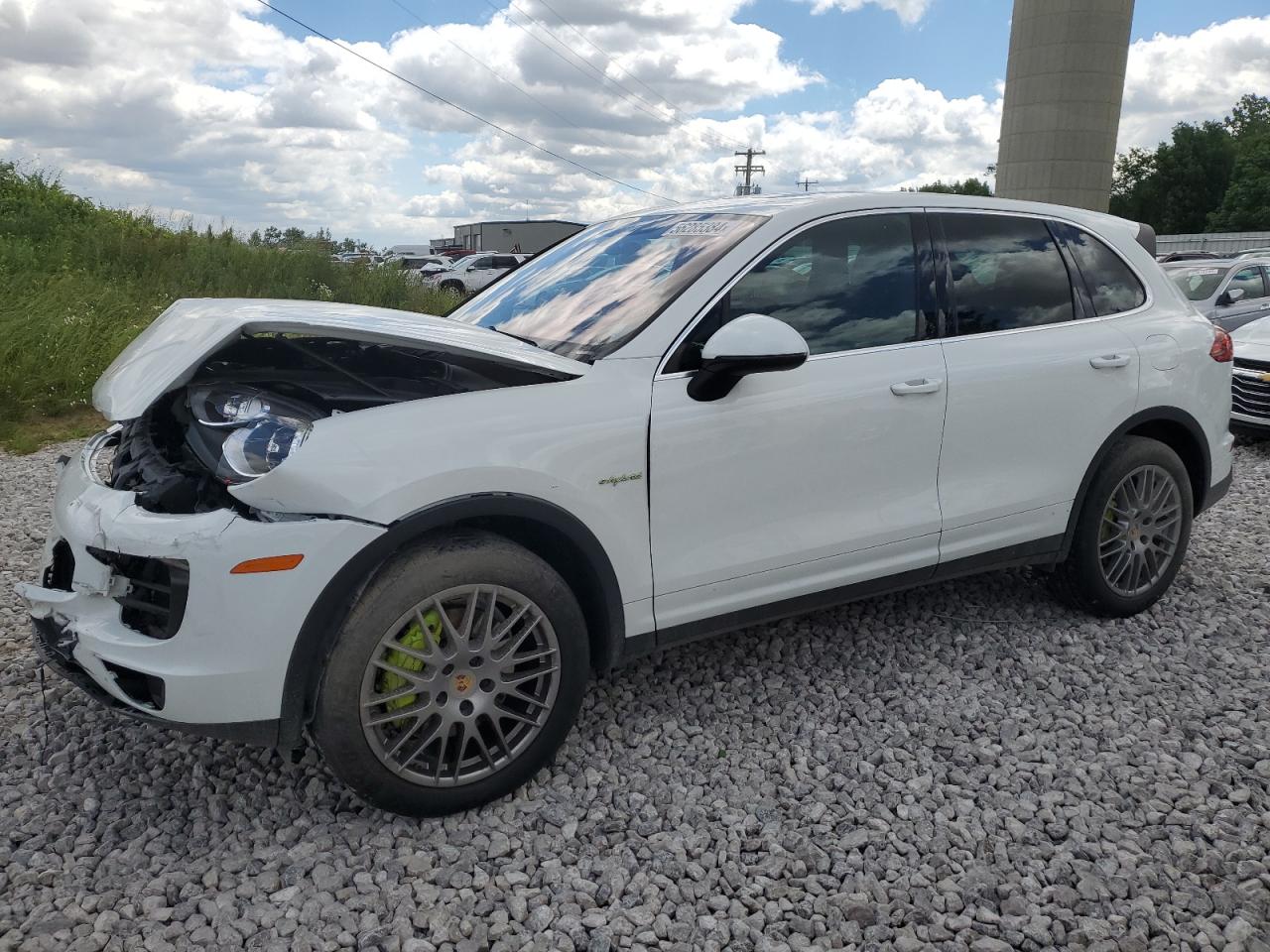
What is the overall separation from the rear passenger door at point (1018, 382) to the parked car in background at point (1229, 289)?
9.05m

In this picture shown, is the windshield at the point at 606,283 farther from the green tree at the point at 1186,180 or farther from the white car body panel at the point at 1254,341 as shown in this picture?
the green tree at the point at 1186,180

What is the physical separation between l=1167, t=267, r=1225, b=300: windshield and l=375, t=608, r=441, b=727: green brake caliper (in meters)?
12.4

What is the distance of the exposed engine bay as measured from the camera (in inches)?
105

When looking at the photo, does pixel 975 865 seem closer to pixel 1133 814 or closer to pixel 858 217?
pixel 1133 814

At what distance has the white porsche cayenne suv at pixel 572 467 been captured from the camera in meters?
2.58

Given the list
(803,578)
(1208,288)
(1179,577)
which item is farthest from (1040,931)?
(1208,288)

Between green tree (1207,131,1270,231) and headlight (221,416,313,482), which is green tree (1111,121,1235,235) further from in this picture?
headlight (221,416,313,482)

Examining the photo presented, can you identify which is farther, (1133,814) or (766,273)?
(766,273)

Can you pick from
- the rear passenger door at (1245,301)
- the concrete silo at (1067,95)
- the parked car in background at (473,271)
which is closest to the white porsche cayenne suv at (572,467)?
the rear passenger door at (1245,301)

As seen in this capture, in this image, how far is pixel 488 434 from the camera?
2777 millimetres

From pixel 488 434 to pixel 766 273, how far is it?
47.4 inches

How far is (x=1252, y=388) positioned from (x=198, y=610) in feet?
29.7

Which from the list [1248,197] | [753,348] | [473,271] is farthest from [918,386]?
[1248,197]

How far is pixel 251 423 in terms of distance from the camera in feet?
9.11
